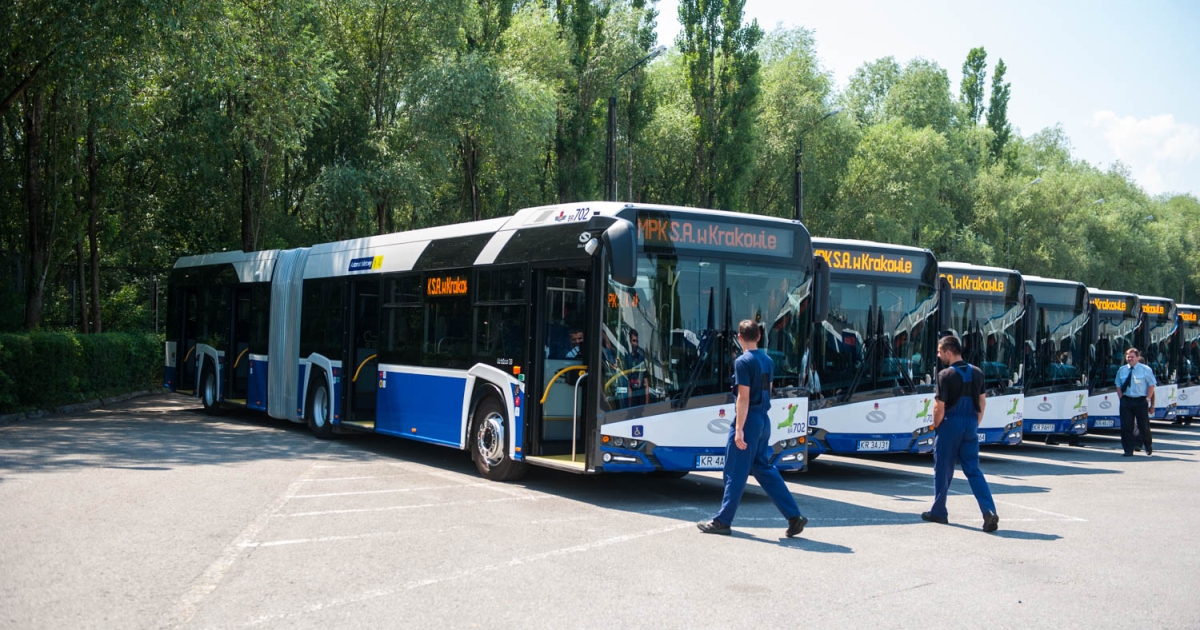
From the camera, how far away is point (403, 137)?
32.7 m

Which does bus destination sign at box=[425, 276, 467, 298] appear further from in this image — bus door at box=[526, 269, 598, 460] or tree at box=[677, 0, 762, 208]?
tree at box=[677, 0, 762, 208]

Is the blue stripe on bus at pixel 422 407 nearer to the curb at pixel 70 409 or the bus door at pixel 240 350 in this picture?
the bus door at pixel 240 350

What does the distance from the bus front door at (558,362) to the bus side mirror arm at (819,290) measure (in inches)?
103

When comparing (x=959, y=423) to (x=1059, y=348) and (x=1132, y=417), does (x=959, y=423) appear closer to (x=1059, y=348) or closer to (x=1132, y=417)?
(x=1132, y=417)

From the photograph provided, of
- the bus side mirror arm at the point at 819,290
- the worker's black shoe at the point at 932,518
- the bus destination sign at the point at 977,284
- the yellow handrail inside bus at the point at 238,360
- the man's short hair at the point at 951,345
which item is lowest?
the worker's black shoe at the point at 932,518

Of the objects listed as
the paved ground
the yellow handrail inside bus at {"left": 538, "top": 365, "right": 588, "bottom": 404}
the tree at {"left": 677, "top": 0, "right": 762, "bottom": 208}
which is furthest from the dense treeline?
the yellow handrail inside bus at {"left": 538, "top": 365, "right": 588, "bottom": 404}

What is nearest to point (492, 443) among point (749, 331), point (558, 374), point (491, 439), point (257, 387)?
point (491, 439)

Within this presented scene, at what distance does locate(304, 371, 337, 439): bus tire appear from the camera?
55.8ft

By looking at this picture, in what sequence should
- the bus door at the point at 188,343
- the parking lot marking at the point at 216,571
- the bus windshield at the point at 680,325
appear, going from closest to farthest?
the parking lot marking at the point at 216,571
the bus windshield at the point at 680,325
the bus door at the point at 188,343

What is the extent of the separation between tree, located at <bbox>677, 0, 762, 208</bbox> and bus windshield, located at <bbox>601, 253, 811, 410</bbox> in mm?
29202

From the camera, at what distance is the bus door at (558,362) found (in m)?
11.6

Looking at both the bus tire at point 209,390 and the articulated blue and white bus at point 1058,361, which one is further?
the bus tire at point 209,390

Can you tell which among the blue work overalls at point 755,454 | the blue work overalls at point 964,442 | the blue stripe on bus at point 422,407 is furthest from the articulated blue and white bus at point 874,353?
the blue work overalls at point 755,454

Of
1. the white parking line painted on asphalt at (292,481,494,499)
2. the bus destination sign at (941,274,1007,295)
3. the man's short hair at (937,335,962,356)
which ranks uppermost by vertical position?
the bus destination sign at (941,274,1007,295)
